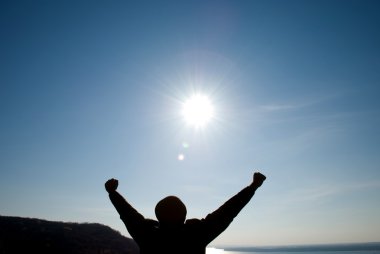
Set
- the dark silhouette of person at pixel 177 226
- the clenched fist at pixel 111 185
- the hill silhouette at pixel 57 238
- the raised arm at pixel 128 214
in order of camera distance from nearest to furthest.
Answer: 1. the dark silhouette of person at pixel 177 226
2. the raised arm at pixel 128 214
3. the clenched fist at pixel 111 185
4. the hill silhouette at pixel 57 238

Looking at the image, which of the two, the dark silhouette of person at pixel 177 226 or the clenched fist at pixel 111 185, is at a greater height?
the clenched fist at pixel 111 185

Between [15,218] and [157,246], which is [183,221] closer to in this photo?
[157,246]

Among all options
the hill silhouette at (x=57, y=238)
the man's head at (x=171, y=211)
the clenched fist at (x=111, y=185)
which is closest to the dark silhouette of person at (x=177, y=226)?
the man's head at (x=171, y=211)

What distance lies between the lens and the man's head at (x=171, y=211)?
3535 millimetres

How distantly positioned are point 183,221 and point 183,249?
302mm

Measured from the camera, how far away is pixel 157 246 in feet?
11.4

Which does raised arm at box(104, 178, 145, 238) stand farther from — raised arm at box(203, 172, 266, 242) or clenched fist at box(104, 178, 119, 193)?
raised arm at box(203, 172, 266, 242)

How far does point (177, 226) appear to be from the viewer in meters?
3.54

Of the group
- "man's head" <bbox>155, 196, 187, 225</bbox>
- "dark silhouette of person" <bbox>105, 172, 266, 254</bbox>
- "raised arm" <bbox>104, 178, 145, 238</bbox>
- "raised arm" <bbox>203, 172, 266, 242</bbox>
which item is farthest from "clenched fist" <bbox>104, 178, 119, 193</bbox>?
"raised arm" <bbox>203, 172, 266, 242</bbox>

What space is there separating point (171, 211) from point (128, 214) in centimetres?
52

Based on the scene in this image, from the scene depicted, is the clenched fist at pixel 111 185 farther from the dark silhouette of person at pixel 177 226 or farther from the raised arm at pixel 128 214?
the dark silhouette of person at pixel 177 226

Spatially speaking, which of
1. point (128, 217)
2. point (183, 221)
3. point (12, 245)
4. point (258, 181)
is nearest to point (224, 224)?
point (183, 221)

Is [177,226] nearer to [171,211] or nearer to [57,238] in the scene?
[171,211]

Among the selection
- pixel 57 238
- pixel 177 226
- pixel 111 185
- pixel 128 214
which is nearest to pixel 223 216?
pixel 177 226
